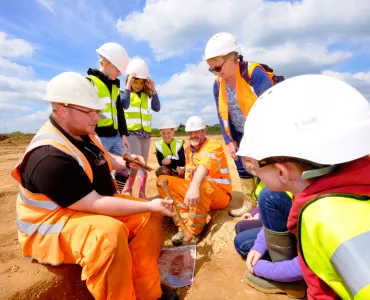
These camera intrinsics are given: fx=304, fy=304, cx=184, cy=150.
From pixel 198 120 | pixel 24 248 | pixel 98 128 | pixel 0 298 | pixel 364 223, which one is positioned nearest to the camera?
pixel 364 223

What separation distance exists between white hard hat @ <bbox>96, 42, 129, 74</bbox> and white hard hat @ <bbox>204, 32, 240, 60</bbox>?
1312 mm

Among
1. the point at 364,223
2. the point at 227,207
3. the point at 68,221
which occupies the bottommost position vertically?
the point at 227,207

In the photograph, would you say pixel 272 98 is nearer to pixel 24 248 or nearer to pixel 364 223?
pixel 364 223

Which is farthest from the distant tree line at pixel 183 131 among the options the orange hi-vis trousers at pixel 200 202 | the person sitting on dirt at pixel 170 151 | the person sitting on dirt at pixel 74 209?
the person sitting on dirt at pixel 74 209

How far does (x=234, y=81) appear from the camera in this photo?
3795 millimetres

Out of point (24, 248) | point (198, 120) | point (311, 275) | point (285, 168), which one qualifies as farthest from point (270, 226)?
point (198, 120)

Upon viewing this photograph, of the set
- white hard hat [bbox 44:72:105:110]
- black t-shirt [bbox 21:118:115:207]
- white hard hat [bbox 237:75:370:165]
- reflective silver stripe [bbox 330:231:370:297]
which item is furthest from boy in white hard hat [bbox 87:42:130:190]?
reflective silver stripe [bbox 330:231:370:297]

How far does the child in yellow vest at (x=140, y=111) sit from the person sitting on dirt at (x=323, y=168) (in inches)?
139

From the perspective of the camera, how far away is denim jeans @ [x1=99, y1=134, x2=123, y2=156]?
170 inches

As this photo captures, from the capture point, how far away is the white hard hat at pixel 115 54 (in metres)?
4.15

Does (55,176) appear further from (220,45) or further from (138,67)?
(138,67)

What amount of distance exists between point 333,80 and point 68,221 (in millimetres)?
1903

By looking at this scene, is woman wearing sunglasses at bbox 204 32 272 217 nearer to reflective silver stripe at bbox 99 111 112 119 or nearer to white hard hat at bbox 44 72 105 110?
reflective silver stripe at bbox 99 111 112 119

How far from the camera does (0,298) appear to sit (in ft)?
6.88
